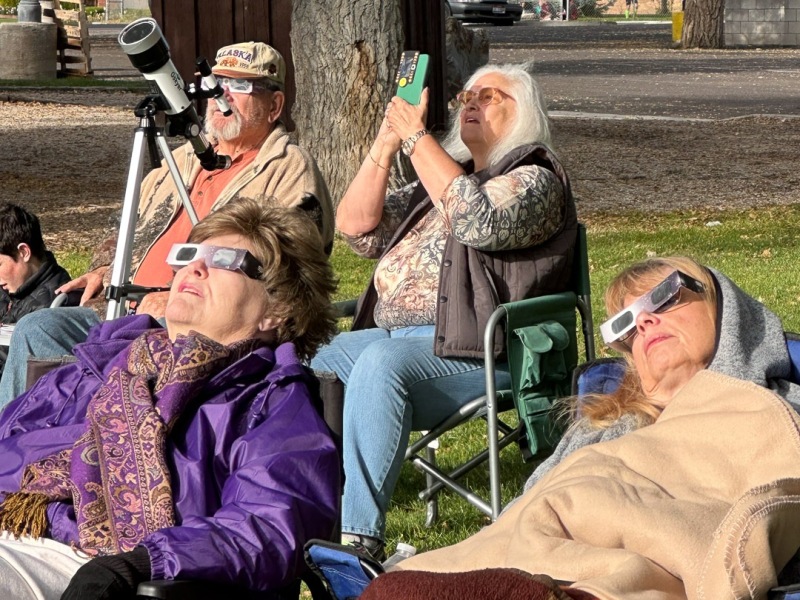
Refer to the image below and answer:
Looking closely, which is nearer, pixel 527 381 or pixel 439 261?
pixel 527 381

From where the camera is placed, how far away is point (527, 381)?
4172 mm

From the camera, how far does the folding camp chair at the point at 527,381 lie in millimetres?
4141

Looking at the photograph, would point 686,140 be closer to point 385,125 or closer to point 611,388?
point 385,125

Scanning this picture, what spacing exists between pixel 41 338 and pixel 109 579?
1.92 metres

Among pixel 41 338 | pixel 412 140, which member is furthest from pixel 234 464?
pixel 412 140

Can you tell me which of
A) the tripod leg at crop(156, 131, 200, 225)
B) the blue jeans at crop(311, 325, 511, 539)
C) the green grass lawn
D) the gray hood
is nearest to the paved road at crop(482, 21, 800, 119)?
the green grass lawn

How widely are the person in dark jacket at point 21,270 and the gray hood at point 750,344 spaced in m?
2.95

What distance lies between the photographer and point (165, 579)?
104 inches

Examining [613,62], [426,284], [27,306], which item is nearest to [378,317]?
[426,284]

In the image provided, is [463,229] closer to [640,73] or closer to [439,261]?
[439,261]

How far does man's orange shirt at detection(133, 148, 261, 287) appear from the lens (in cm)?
487

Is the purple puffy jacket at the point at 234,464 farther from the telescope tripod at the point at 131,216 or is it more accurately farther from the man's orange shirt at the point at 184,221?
the man's orange shirt at the point at 184,221

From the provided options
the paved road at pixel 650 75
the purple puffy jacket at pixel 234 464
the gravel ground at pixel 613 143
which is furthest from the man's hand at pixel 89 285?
the paved road at pixel 650 75

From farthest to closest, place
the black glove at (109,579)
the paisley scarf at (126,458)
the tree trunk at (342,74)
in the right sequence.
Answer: the tree trunk at (342,74) < the paisley scarf at (126,458) < the black glove at (109,579)
